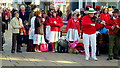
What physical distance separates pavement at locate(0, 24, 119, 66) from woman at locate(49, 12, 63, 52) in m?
0.67

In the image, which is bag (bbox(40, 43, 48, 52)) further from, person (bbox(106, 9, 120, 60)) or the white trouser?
person (bbox(106, 9, 120, 60))

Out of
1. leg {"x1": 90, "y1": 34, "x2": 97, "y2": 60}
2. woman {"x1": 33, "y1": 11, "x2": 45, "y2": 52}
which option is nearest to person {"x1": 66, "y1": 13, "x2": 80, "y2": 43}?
woman {"x1": 33, "y1": 11, "x2": 45, "y2": 52}

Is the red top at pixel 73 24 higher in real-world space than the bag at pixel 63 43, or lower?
higher

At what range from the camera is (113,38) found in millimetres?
11539

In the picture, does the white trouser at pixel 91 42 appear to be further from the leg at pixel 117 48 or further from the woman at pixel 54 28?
the woman at pixel 54 28

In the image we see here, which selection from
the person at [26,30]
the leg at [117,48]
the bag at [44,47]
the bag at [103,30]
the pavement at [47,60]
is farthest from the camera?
the person at [26,30]

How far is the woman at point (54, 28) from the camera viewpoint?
43.7 ft

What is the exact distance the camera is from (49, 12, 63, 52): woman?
525 inches

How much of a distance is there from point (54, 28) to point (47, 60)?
2449 millimetres

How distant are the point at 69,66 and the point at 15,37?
3.68 meters

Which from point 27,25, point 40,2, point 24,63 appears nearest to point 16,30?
point 27,25

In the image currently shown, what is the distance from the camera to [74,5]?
78.1ft

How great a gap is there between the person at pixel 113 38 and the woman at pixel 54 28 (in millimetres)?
2633

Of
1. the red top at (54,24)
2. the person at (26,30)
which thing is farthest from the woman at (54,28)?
the person at (26,30)
